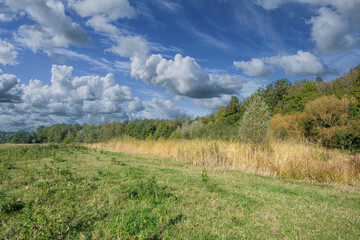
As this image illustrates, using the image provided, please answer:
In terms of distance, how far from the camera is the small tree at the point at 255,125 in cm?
1157

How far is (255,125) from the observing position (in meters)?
11.8

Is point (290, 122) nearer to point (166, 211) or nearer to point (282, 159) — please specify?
point (282, 159)

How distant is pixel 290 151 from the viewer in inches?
357

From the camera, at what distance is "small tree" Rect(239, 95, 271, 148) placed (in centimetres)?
1157

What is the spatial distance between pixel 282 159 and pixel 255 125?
3.43 metres

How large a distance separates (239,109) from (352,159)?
45.0 meters

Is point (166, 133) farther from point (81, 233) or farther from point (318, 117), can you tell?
point (81, 233)

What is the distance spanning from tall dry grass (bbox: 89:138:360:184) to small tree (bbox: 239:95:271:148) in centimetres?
98

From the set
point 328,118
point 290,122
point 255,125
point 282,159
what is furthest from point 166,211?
point 290,122

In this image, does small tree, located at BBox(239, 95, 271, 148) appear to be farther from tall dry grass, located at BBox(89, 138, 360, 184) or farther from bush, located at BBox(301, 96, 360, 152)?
bush, located at BBox(301, 96, 360, 152)

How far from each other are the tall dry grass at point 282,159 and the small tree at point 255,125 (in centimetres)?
98

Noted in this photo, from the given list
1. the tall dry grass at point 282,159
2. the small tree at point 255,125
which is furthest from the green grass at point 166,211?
the small tree at point 255,125

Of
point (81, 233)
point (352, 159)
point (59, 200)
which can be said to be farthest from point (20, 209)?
point (352, 159)

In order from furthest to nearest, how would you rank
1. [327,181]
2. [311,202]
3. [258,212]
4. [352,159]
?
[352,159] < [327,181] < [311,202] < [258,212]
